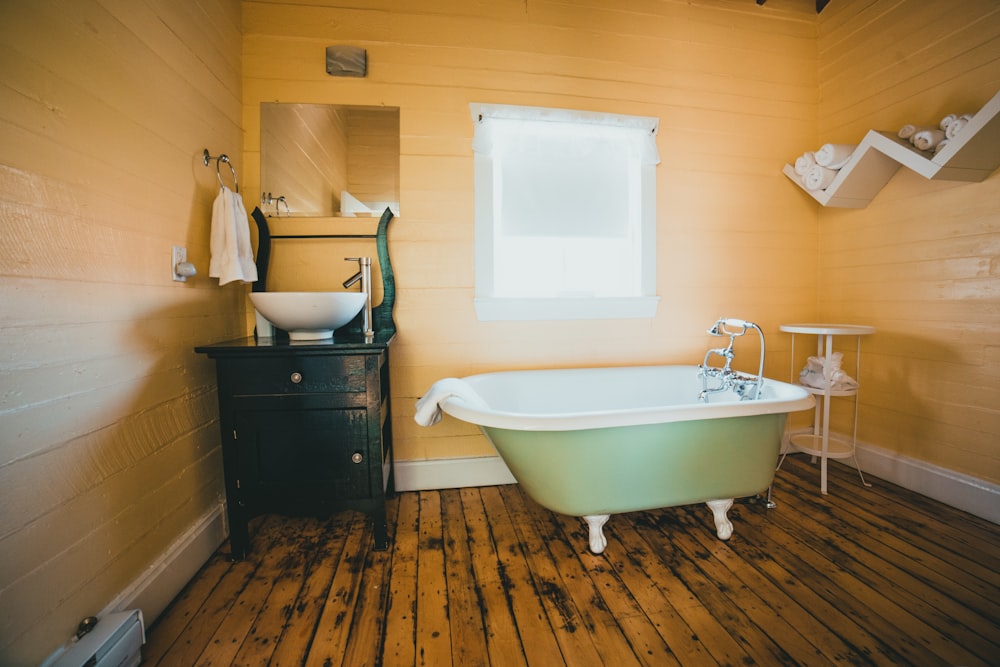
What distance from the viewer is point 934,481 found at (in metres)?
1.98

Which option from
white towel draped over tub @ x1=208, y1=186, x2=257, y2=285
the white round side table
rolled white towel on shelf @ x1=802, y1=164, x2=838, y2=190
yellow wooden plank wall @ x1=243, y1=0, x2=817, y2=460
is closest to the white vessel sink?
white towel draped over tub @ x1=208, y1=186, x2=257, y2=285

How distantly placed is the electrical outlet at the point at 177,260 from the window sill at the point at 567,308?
123 cm

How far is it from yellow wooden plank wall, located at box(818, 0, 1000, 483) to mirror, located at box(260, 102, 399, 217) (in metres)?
2.58

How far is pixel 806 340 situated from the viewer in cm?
257

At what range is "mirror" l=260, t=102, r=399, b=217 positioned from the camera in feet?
6.60

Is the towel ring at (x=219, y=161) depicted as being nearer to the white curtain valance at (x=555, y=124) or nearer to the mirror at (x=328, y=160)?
the mirror at (x=328, y=160)

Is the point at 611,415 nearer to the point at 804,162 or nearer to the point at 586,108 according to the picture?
the point at 586,108

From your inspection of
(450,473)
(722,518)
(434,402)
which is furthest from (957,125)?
(450,473)

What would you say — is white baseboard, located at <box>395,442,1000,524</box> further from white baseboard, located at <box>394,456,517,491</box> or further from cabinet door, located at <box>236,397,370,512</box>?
cabinet door, located at <box>236,397,370,512</box>

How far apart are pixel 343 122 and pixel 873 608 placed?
284 centimetres

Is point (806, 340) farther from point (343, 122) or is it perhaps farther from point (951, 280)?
point (343, 122)

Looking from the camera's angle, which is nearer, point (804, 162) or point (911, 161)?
point (911, 161)

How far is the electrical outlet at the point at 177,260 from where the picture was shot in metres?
1.46

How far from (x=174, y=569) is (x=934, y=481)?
325 cm
